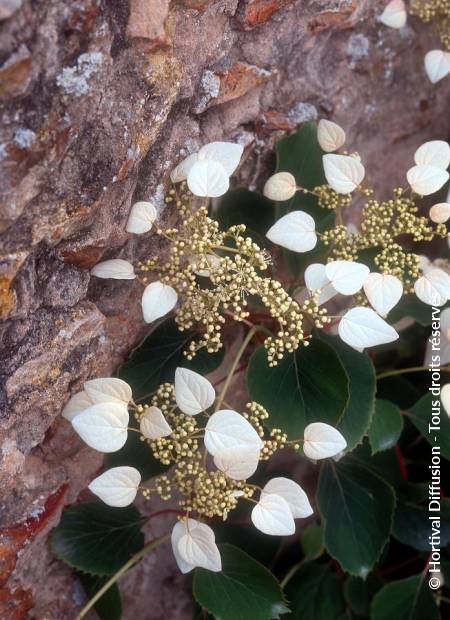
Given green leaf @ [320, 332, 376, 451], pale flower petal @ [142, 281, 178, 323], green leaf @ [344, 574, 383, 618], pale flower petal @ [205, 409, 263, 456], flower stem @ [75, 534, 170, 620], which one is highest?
pale flower petal @ [142, 281, 178, 323]

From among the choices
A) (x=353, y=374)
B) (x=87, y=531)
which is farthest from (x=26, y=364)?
(x=353, y=374)

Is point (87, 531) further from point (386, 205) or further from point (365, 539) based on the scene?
point (386, 205)

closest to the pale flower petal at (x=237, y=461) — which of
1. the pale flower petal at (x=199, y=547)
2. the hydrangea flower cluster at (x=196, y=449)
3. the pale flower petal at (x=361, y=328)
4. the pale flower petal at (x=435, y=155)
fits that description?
the hydrangea flower cluster at (x=196, y=449)

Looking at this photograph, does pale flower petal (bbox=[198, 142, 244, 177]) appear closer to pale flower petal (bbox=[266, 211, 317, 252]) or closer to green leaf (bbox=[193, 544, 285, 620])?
pale flower petal (bbox=[266, 211, 317, 252])

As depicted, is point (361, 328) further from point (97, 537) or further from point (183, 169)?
point (97, 537)

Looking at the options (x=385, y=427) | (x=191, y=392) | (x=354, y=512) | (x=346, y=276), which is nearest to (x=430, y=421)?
(x=385, y=427)

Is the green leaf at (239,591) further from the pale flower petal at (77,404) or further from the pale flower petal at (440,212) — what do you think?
the pale flower petal at (440,212)

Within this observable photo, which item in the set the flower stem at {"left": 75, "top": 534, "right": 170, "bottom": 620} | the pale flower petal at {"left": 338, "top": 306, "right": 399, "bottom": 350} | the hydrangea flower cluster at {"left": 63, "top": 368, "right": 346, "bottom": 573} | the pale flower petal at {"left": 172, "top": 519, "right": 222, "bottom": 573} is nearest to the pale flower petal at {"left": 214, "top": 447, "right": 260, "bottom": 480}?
the hydrangea flower cluster at {"left": 63, "top": 368, "right": 346, "bottom": 573}
